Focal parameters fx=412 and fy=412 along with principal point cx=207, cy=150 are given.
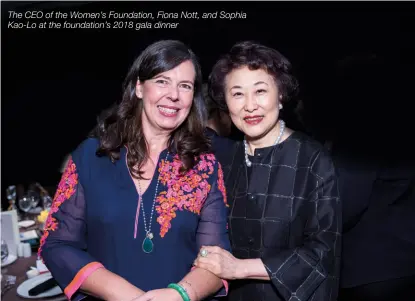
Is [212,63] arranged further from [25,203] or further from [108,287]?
[108,287]

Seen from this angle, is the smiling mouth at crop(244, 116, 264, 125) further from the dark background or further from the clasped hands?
the dark background

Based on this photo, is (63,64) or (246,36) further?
(63,64)

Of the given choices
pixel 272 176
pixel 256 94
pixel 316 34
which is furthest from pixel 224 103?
pixel 316 34

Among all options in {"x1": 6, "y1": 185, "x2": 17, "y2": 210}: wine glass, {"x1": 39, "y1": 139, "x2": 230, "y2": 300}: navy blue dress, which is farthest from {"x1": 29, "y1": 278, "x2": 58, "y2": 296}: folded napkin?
{"x1": 6, "y1": 185, "x2": 17, "y2": 210}: wine glass

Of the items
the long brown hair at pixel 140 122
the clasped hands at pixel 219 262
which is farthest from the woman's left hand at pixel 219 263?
the long brown hair at pixel 140 122

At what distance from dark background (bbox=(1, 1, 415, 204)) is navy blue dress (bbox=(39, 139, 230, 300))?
1.23 metres

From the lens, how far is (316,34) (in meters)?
4.14

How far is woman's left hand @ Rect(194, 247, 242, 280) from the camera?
5.18 ft

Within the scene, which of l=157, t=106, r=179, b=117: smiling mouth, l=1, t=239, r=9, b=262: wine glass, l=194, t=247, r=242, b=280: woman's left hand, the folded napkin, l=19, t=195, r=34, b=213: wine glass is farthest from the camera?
l=19, t=195, r=34, b=213: wine glass

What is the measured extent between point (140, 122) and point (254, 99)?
512mm

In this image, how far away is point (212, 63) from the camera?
442 cm

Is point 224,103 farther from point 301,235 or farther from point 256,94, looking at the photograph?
point 301,235

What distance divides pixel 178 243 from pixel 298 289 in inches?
20.0

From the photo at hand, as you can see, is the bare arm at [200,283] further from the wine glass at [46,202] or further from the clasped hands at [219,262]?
the wine glass at [46,202]
